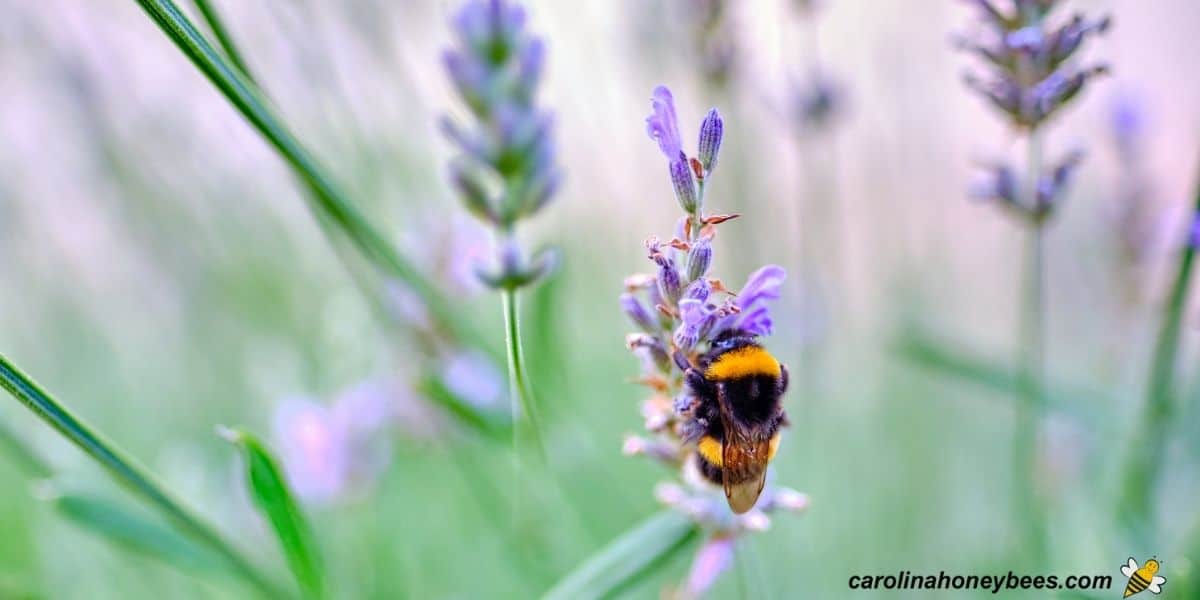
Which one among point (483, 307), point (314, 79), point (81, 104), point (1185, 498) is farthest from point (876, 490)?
point (81, 104)

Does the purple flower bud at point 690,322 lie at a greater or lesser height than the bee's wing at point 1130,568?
greater

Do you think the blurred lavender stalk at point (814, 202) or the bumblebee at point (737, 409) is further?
the blurred lavender stalk at point (814, 202)

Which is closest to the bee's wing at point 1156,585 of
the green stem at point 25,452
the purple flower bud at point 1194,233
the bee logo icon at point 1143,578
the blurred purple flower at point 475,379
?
the bee logo icon at point 1143,578

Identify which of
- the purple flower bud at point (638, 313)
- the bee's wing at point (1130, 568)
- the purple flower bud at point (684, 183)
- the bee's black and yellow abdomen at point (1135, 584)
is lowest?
the bee's wing at point (1130, 568)

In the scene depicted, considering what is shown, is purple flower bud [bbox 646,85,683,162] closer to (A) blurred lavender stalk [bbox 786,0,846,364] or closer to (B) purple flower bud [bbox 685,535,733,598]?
(B) purple flower bud [bbox 685,535,733,598]

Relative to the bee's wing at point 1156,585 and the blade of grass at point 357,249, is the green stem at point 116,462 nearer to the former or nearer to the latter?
the blade of grass at point 357,249

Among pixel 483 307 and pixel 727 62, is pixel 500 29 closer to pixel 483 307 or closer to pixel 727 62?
pixel 727 62

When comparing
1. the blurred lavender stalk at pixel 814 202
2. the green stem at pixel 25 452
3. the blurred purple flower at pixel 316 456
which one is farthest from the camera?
the blurred lavender stalk at pixel 814 202

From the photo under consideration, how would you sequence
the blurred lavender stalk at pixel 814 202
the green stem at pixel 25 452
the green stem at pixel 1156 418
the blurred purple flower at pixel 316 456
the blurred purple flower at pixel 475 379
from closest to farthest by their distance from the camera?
the green stem at pixel 1156 418 → the green stem at pixel 25 452 → the blurred purple flower at pixel 475 379 → the blurred purple flower at pixel 316 456 → the blurred lavender stalk at pixel 814 202
